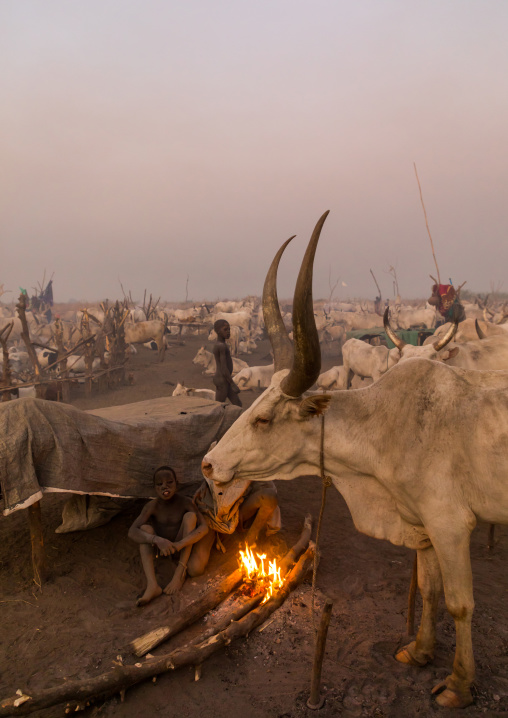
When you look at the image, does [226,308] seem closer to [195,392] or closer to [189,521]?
[195,392]

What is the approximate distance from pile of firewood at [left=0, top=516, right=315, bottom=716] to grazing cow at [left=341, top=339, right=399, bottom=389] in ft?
27.4

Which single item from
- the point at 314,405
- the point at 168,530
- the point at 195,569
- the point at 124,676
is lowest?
the point at 195,569

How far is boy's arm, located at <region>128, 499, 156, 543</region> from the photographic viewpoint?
3742 millimetres

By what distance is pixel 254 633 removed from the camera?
3176 mm

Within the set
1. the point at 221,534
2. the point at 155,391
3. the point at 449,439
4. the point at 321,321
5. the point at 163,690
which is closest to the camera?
the point at 449,439

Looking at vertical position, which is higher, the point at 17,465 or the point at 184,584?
the point at 17,465

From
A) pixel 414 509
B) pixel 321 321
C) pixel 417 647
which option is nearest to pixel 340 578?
pixel 417 647

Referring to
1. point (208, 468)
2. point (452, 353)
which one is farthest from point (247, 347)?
point (208, 468)

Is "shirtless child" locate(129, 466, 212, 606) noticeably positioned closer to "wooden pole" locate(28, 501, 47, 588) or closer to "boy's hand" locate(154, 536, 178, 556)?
"boy's hand" locate(154, 536, 178, 556)

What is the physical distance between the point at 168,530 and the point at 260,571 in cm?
87

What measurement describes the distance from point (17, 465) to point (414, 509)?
2.73 meters

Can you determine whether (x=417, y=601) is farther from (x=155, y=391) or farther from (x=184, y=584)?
(x=155, y=391)

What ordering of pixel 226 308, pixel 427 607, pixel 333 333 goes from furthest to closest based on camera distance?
1. pixel 226 308
2. pixel 333 333
3. pixel 427 607

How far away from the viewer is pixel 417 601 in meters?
3.55
